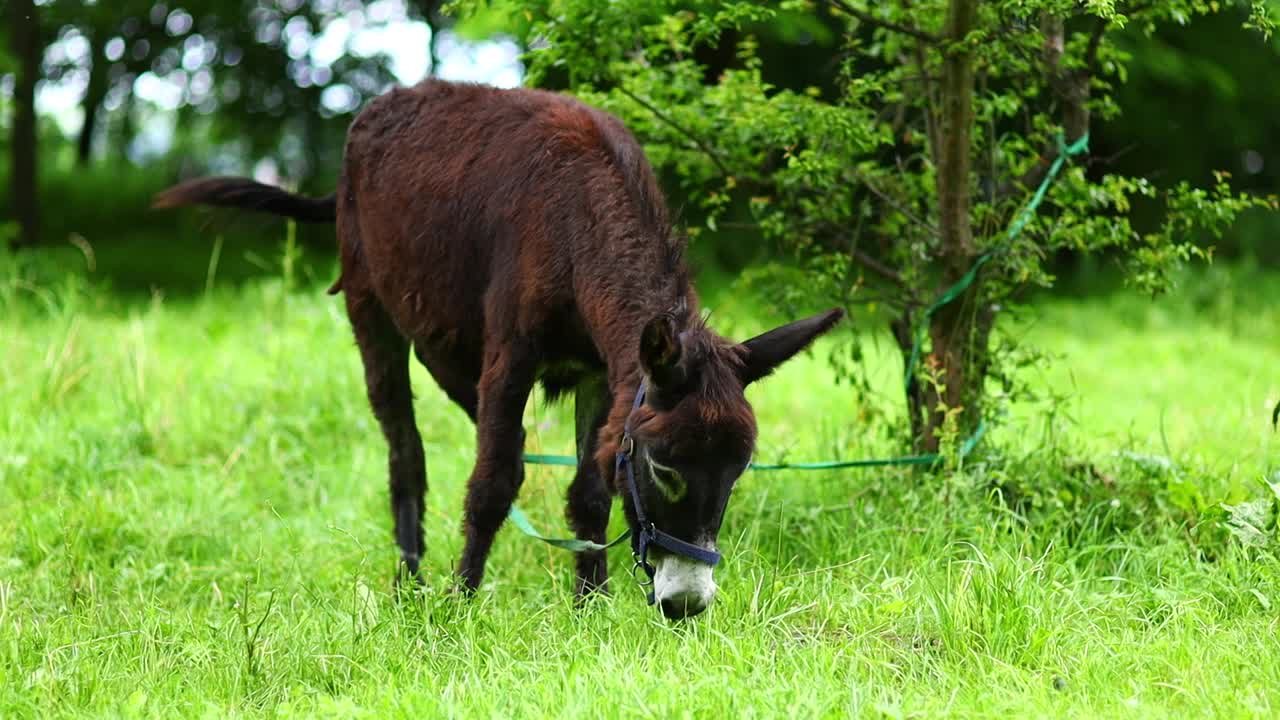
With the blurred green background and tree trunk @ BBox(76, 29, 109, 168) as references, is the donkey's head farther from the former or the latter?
tree trunk @ BBox(76, 29, 109, 168)

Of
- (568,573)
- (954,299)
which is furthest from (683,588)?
(954,299)

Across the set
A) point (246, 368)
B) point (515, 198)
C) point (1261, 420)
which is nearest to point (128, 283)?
point (246, 368)

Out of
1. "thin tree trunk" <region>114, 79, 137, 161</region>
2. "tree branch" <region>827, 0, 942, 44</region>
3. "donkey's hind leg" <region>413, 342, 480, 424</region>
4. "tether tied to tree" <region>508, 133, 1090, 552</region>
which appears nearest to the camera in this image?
"tree branch" <region>827, 0, 942, 44</region>

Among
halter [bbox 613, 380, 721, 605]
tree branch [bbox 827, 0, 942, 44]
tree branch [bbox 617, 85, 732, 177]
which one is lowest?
halter [bbox 613, 380, 721, 605]

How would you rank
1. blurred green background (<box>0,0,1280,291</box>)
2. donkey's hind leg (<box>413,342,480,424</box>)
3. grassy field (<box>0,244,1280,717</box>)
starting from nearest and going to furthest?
grassy field (<box>0,244,1280,717</box>) < donkey's hind leg (<box>413,342,480,424</box>) < blurred green background (<box>0,0,1280,291</box>)

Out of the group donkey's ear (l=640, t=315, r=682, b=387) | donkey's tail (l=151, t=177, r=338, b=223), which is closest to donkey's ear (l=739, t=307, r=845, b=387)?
donkey's ear (l=640, t=315, r=682, b=387)

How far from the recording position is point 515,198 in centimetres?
435

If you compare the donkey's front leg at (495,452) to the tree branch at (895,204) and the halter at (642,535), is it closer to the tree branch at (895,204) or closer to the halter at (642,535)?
the halter at (642,535)

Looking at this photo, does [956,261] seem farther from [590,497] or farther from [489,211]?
[489,211]

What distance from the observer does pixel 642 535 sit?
3.57m

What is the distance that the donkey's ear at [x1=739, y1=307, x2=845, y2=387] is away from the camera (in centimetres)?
355

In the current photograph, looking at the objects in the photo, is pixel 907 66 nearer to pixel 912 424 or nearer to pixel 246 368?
pixel 912 424

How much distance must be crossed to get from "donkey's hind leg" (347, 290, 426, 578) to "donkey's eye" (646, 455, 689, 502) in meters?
1.96

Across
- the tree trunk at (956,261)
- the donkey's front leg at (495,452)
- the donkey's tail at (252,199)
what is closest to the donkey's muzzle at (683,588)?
the donkey's front leg at (495,452)
